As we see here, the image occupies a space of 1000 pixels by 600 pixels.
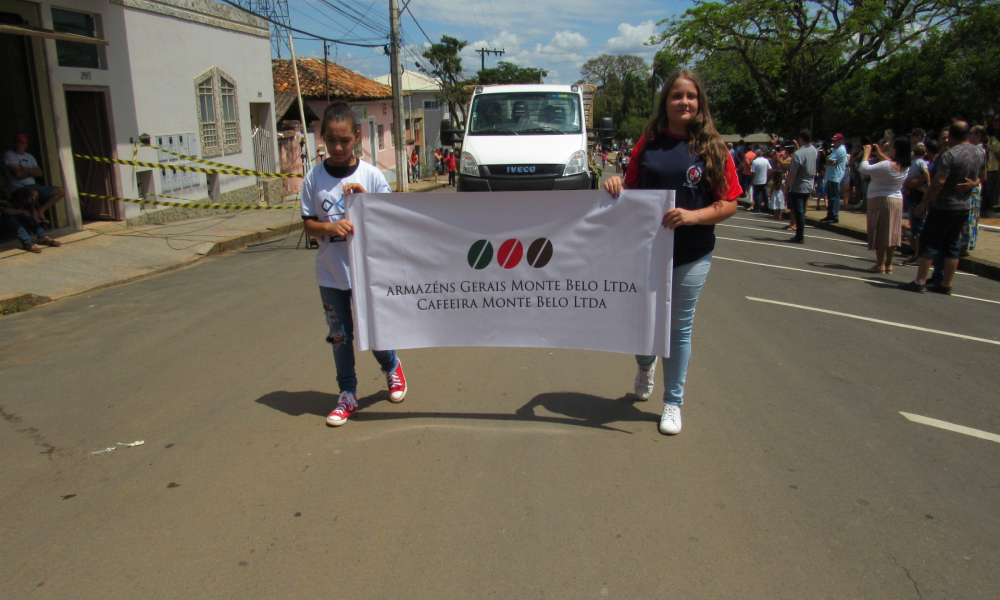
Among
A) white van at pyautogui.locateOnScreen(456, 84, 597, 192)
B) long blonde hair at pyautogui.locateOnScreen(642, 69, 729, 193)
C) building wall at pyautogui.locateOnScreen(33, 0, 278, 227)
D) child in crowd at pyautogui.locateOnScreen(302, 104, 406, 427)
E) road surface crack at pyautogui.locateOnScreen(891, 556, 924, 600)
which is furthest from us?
building wall at pyautogui.locateOnScreen(33, 0, 278, 227)

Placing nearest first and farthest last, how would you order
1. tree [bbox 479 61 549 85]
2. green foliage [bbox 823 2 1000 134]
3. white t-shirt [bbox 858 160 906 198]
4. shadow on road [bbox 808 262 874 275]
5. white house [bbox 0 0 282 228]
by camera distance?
white t-shirt [bbox 858 160 906 198] → shadow on road [bbox 808 262 874 275] → white house [bbox 0 0 282 228] → green foliage [bbox 823 2 1000 134] → tree [bbox 479 61 549 85]

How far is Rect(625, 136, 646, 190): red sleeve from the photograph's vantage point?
13.5 feet

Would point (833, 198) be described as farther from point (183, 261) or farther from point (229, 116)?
point (229, 116)

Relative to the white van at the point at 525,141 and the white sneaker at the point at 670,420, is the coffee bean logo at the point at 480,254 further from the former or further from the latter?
the white van at the point at 525,141

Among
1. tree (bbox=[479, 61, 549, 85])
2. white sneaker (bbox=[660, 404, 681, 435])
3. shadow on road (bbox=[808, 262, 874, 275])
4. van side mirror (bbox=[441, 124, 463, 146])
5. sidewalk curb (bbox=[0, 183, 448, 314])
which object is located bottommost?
shadow on road (bbox=[808, 262, 874, 275])

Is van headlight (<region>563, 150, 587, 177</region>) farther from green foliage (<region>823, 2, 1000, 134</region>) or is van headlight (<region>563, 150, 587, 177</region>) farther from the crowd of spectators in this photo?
green foliage (<region>823, 2, 1000, 134</region>)

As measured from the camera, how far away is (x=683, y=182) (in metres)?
3.91

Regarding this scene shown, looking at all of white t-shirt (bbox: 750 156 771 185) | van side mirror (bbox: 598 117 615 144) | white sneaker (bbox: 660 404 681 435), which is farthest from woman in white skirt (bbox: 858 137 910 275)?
white t-shirt (bbox: 750 156 771 185)

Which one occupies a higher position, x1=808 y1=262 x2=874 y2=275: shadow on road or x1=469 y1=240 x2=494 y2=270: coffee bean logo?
x1=469 y1=240 x2=494 y2=270: coffee bean logo

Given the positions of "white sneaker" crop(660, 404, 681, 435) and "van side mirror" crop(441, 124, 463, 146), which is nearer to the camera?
"white sneaker" crop(660, 404, 681, 435)

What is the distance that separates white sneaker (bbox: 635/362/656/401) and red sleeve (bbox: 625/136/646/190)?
45.1 inches

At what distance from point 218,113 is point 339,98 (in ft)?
37.3

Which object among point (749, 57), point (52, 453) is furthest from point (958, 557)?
point (749, 57)

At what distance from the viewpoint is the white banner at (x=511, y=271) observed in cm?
406
